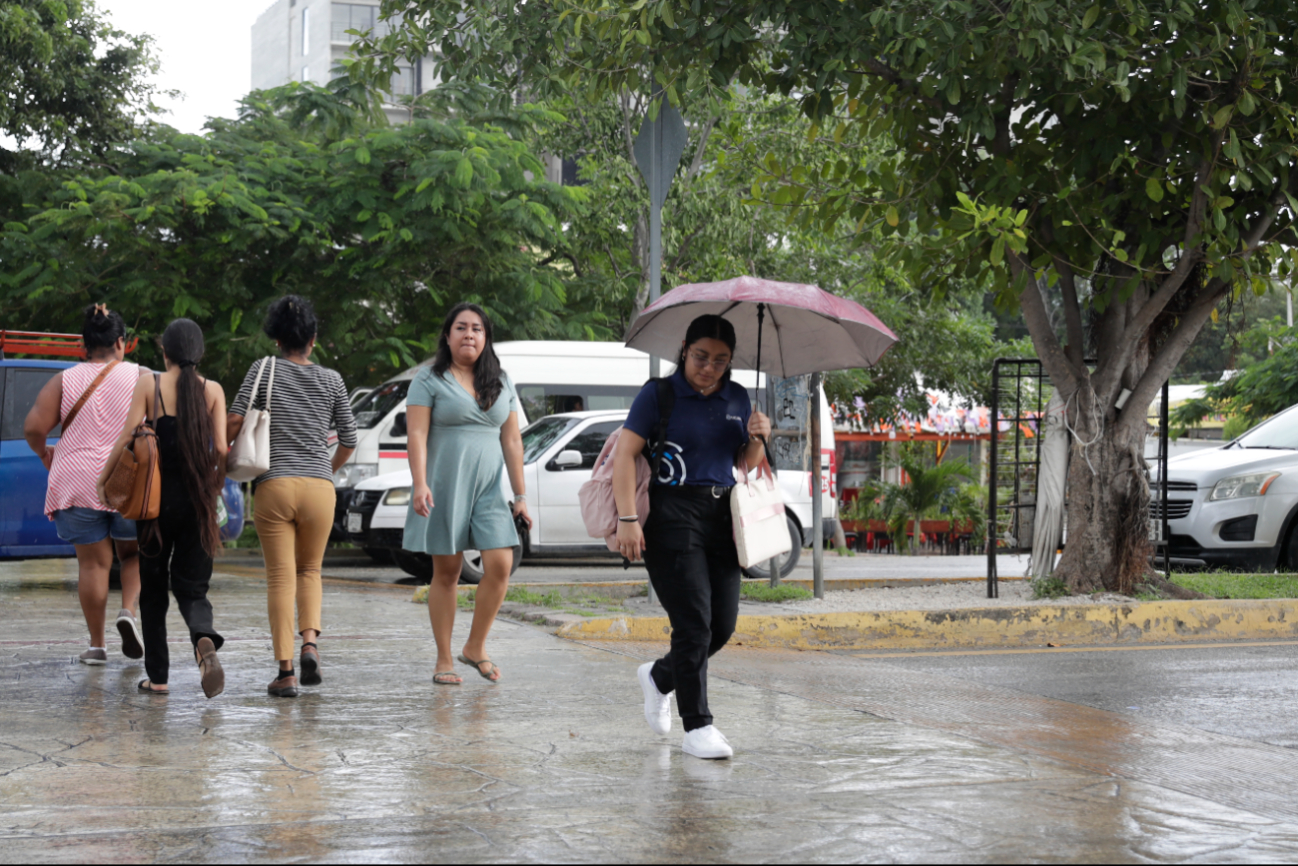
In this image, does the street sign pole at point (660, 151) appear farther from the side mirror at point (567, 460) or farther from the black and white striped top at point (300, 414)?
the side mirror at point (567, 460)

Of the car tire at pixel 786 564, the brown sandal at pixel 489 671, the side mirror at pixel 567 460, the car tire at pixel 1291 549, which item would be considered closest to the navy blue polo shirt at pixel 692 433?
the brown sandal at pixel 489 671

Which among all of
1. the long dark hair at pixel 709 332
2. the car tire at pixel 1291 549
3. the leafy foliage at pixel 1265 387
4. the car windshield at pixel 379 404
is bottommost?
the car tire at pixel 1291 549

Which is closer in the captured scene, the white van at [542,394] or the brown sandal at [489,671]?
the brown sandal at [489,671]

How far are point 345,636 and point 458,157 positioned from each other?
354 inches

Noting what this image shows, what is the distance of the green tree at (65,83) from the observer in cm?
1872

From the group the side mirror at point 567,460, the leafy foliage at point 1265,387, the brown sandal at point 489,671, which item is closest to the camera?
the brown sandal at point 489,671

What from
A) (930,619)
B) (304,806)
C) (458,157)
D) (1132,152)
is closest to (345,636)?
(930,619)

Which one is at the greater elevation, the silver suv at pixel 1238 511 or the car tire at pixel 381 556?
the silver suv at pixel 1238 511

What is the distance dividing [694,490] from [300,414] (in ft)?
6.96

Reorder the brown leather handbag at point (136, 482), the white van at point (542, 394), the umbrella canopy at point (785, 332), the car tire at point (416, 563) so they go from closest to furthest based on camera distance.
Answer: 1. the umbrella canopy at point (785, 332)
2. the brown leather handbag at point (136, 482)
3. the car tire at point (416, 563)
4. the white van at point (542, 394)

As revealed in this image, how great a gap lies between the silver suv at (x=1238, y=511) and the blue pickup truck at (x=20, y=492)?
26.8 feet

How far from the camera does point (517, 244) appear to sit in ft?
56.1

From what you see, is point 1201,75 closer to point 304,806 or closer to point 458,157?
point 304,806

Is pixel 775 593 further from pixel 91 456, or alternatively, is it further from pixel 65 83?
pixel 65 83
